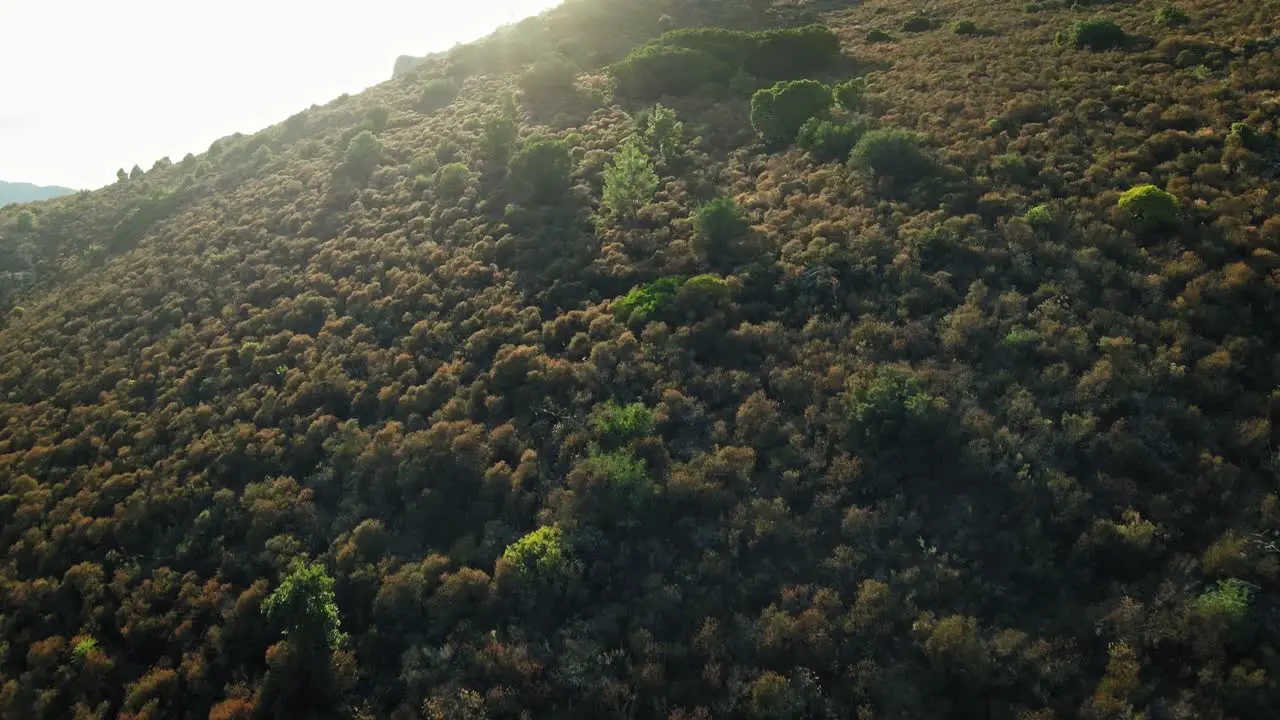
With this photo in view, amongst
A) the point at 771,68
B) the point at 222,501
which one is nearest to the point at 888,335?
the point at 222,501

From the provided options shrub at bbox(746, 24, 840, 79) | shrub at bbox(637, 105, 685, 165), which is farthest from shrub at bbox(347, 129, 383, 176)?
shrub at bbox(746, 24, 840, 79)

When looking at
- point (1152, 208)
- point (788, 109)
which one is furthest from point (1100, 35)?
point (1152, 208)

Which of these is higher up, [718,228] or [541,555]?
[718,228]

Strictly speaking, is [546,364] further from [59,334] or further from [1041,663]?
[59,334]

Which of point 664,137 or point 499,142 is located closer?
point 664,137

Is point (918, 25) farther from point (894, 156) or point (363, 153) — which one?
point (363, 153)

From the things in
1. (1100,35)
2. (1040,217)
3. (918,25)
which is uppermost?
(918,25)
